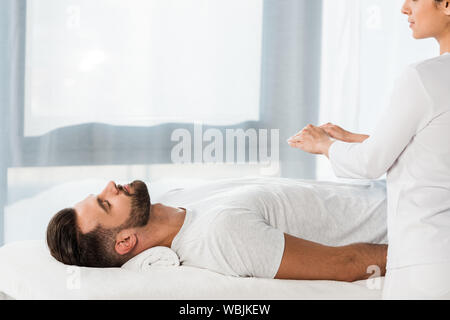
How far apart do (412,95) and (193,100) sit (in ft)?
4.26

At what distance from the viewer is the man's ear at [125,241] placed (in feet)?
4.26

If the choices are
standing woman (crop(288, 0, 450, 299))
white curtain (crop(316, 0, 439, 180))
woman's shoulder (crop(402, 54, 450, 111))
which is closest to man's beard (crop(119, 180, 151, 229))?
standing woman (crop(288, 0, 450, 299))

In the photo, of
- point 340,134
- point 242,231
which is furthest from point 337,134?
point 242,231

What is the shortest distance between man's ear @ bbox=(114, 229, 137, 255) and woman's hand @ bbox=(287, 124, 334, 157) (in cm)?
50

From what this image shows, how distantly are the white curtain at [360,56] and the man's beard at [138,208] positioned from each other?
1.31 metres

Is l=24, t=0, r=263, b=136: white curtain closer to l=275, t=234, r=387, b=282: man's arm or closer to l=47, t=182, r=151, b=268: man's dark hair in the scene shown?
l=47, t=182, r=151, b=268: man's dark hair

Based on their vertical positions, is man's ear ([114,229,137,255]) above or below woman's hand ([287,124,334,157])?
below

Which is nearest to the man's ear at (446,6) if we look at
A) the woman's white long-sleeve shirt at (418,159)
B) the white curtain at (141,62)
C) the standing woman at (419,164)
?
the standing woman at (419,164)

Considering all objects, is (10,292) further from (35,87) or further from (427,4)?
(427,4)

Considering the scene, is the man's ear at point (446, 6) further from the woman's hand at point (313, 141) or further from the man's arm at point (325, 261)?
the man's arm at point (325, 261)

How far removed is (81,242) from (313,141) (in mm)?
683

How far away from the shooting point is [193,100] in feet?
7.27

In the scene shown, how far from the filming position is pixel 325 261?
125 centimetres

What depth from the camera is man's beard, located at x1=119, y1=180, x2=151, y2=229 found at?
1.31 meters
